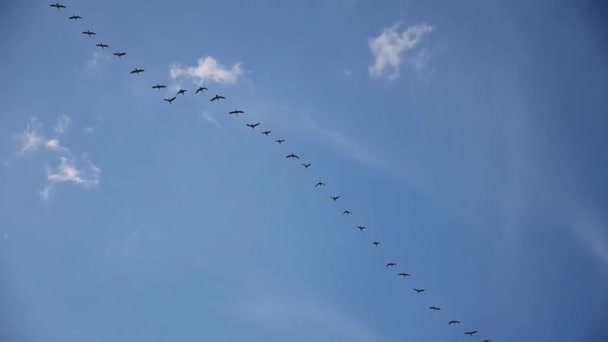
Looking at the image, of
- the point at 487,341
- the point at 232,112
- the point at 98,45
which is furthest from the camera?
the point at 487,341

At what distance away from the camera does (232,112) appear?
336ft

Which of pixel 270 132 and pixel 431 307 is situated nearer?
pixel 270 132

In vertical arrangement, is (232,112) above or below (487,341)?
above

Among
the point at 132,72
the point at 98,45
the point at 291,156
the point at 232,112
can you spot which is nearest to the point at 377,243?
the point at 291,156

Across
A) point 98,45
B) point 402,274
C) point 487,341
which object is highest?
point 98,45

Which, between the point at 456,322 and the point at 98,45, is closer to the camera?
the point at 98,45

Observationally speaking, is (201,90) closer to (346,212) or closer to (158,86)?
(158,86)

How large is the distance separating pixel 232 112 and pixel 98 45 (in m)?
25.8

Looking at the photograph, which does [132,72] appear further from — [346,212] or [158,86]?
[346,212]

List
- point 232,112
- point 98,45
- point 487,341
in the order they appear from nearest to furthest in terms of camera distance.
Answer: point 98,45 → point 232,112 → point 487,341

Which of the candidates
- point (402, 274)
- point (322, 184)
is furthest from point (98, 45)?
point (402, 274)

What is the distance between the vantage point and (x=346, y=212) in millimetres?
108062

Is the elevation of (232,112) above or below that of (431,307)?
above

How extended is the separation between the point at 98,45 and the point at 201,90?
62.4ft
